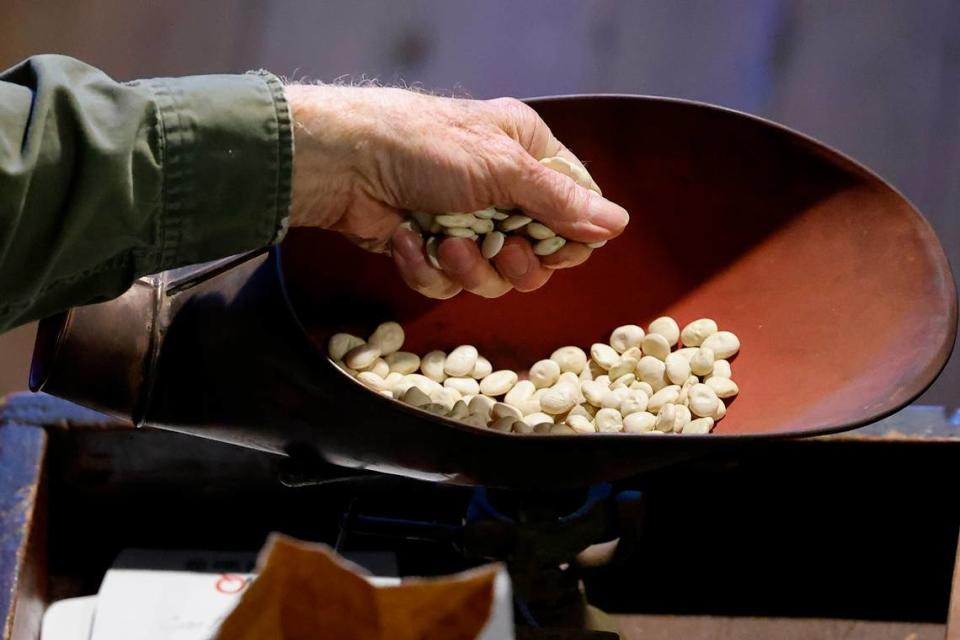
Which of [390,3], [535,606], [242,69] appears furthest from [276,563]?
[390,3]

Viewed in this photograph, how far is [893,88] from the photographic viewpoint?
1799mm

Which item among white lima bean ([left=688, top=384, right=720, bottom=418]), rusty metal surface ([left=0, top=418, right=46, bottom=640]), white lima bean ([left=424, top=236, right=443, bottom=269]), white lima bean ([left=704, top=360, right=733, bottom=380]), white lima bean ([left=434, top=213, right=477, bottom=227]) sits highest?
white lima bean ([left=434, top=213, right=477, bottom=227])

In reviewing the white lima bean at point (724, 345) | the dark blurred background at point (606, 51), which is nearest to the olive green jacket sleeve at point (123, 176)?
the white lima bean at point (724, 345)

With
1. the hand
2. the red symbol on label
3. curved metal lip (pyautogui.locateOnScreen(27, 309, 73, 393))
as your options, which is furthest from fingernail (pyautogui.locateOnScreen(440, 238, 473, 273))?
the red symbol on label

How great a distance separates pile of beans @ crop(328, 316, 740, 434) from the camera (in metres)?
0.77

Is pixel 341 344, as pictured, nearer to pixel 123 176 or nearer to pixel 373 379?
pixel 373 379

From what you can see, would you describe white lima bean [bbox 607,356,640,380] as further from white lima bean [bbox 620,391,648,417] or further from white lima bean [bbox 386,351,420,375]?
white lima bean [bbox 386,351,420,375]

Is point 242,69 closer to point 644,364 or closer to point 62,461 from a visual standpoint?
point 62,461

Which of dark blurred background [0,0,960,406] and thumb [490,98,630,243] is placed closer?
thumb [490,98,630,243]

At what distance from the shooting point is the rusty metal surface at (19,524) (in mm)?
774

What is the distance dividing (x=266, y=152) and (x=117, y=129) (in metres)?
0.08

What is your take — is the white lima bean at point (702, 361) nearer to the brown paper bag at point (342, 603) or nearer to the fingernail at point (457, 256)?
the fingernail at point (457, 256)

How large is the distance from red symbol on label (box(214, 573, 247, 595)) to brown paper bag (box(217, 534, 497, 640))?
55 centimetres

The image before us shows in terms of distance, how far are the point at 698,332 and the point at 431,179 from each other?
9.2 inches
